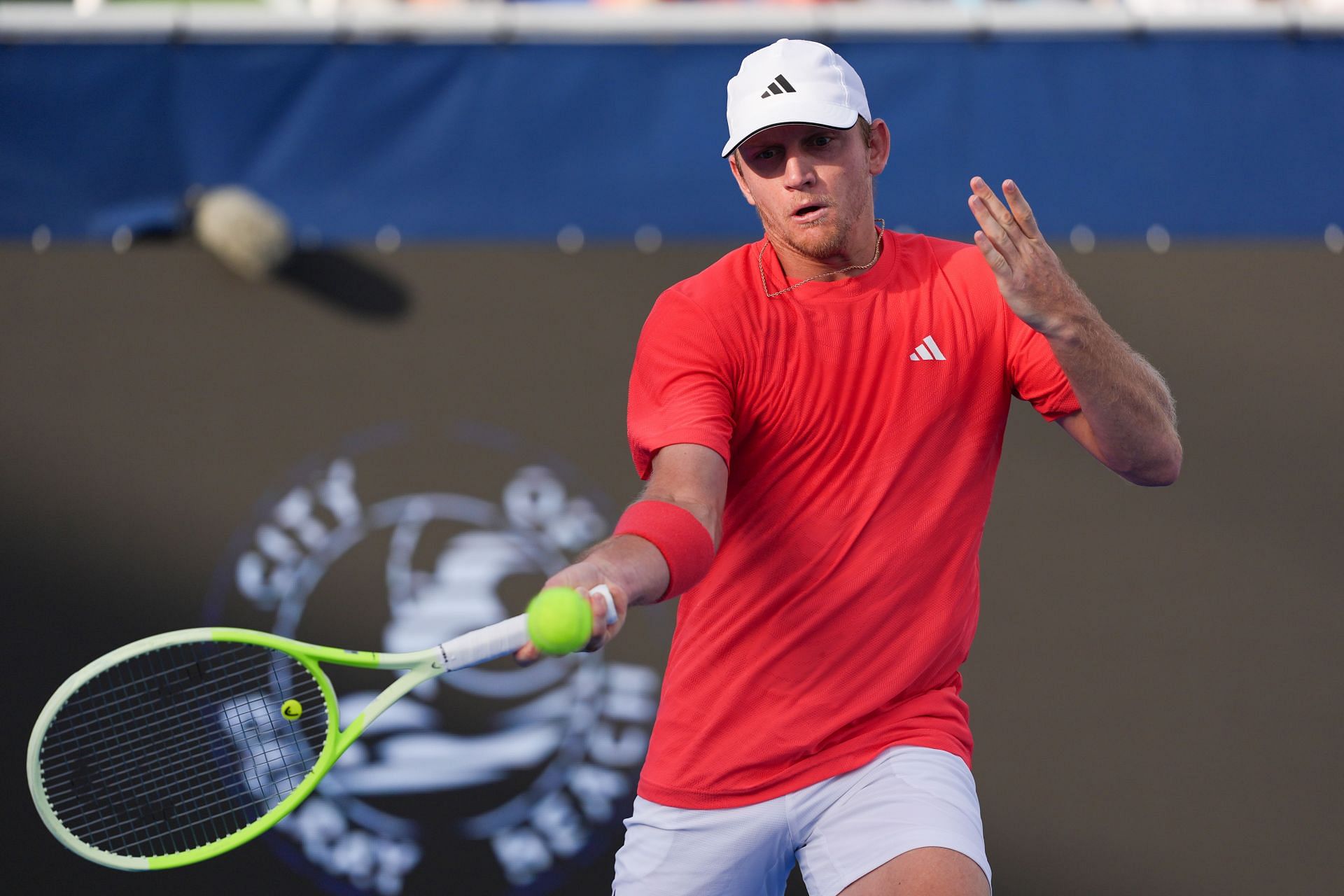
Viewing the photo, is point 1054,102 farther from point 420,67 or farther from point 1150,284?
point 420,67

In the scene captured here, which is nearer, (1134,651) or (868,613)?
(868,613)

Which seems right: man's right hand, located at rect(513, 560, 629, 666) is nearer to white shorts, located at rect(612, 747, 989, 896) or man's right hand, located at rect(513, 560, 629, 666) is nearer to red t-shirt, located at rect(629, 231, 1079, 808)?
red t-shirt, located at rect(629, 231, 1079, 808)

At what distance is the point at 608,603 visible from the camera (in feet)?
6.72

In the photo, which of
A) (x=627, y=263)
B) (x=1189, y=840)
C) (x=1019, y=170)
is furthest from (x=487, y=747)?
(x=1019, y=170)

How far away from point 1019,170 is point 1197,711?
1818 millimetres

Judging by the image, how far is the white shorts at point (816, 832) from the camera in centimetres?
253

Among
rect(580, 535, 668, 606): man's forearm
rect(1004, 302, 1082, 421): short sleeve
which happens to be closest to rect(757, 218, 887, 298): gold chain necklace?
rect(1004, 302, 1082, 421): short sleeve

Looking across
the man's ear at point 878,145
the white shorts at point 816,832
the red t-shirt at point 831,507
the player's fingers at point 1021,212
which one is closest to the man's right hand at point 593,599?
the red t-shirt at point 831,507

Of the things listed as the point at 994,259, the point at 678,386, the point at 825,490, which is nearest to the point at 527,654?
the point at 678,386

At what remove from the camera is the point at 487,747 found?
4.20 meters

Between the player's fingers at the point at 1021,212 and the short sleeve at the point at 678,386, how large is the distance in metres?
0.59

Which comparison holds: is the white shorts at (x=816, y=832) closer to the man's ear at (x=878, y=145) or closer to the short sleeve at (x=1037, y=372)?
the short sleeve at (x=1037, y=372)

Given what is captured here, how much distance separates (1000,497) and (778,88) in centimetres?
211

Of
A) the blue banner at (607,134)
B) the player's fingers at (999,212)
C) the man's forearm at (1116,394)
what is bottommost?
the man's forearm at (1116,394)
